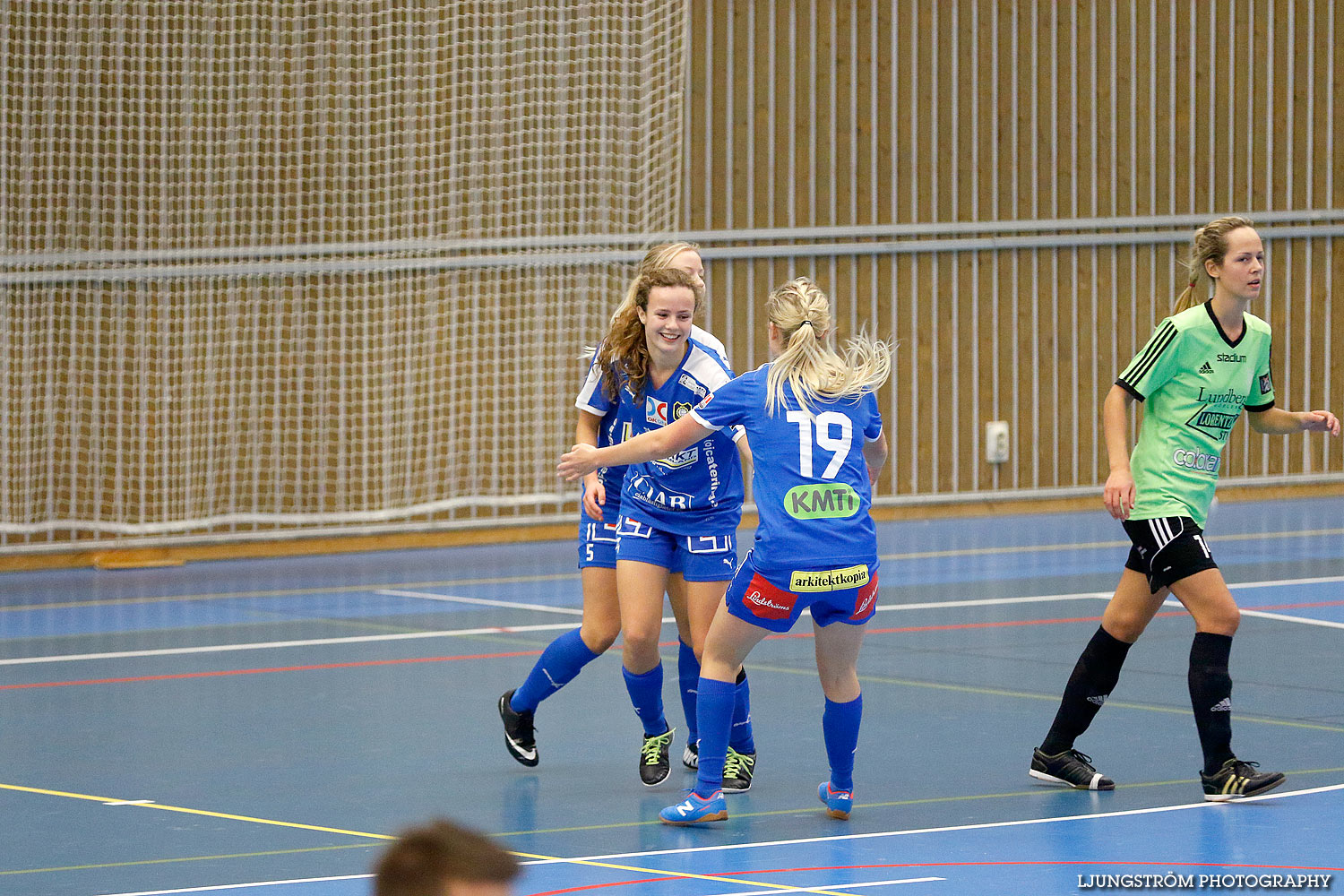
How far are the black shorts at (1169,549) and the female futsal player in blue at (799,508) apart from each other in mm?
945

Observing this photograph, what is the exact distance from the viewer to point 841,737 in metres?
5.71

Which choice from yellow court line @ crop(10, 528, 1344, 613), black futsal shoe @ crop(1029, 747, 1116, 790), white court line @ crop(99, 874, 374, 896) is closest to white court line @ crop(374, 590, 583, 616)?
yellow court line @ crop(10, 528, 1344, 613)

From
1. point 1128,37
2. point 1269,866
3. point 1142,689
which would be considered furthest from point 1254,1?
point 1269,866

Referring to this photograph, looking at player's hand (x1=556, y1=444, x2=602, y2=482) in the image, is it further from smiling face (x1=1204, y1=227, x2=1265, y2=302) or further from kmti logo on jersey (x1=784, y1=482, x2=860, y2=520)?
smiling face (x1=1204, y1=227, x2=1265, y2=302)

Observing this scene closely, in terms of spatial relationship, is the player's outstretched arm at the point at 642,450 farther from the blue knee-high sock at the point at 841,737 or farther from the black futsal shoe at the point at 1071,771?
the black futsal shoe at the point at 1071,771

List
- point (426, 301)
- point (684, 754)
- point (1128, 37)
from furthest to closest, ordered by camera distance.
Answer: point (1128, 37)
point (426, 301)
point (684, 754)

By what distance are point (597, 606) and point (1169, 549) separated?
6.26ft

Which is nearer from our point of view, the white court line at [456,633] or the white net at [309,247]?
the white court line at [456,633]

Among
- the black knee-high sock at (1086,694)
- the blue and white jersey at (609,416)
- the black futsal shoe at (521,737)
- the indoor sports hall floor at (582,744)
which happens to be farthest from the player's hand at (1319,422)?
the black futsal shoe at (521,737)

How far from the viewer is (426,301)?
45.4 ft

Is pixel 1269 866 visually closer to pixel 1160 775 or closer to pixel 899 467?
pixel 1160 775

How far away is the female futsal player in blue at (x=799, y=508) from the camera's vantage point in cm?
548

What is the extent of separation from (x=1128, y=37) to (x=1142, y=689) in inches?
359

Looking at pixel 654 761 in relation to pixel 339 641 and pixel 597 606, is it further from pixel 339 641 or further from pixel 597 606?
pixel 339 641
